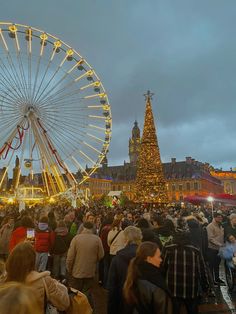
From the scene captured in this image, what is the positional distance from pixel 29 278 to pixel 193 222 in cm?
572

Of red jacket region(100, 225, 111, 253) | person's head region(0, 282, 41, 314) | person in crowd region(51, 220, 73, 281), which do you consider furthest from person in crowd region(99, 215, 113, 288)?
person's head region(0, 282, 41, 314)

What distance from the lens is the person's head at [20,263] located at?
2.97 metres

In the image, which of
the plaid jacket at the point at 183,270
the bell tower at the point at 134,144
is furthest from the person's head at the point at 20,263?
the bell tower at the point at 134,144

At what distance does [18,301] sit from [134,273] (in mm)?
1867

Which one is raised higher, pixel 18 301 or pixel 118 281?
pixel 18 301

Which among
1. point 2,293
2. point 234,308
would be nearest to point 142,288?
point 2,293

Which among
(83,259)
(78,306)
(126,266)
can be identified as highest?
(126,266)

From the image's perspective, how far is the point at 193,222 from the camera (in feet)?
26.8

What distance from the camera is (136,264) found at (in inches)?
140

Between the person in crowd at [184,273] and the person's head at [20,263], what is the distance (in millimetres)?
2100

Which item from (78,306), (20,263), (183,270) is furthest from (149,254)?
(20,263)

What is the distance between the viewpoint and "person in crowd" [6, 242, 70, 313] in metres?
2.99

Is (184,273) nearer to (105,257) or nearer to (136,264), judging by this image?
(136,264)

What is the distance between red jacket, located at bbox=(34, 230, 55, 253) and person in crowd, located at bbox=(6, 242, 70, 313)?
488 centimetres
